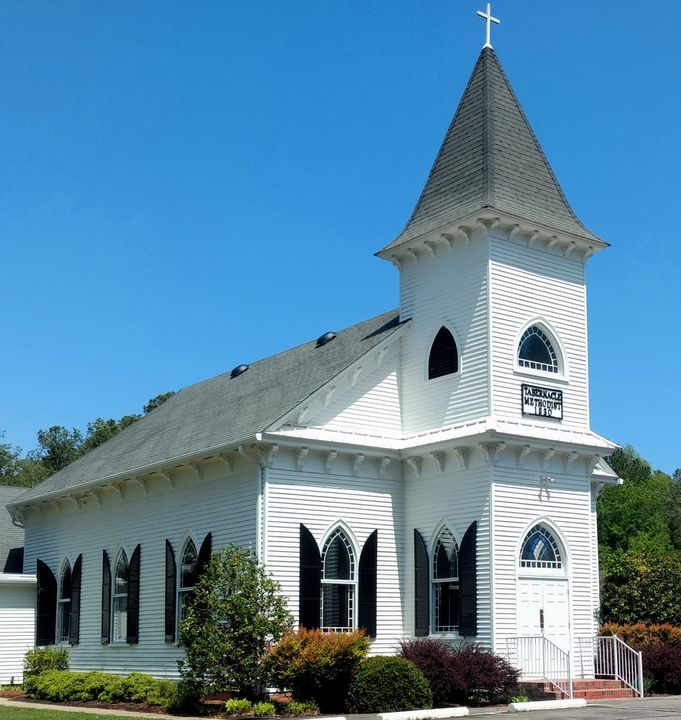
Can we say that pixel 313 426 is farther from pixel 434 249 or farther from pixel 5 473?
pixel 5 473

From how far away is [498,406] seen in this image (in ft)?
83.2

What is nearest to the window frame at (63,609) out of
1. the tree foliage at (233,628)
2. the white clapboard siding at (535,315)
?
the tree foliage at (233,628)

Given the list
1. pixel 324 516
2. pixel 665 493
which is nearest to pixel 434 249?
pixel 324 516

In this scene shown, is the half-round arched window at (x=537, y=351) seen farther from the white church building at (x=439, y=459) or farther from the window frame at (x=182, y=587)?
the window frame at (x=182, y=587)

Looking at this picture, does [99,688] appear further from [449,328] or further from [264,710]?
[449,328]

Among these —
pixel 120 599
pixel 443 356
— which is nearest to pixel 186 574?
pixel 120 599

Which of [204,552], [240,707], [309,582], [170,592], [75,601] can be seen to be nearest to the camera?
[240,707]

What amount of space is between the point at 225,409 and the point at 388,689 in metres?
11.4

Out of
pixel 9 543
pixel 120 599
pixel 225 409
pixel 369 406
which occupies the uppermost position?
pixel 225 409

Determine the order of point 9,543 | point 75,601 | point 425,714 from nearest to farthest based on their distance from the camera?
point 425,714 → point 75,601 → point 9,543

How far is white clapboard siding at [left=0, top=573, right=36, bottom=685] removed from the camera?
33.4 metres

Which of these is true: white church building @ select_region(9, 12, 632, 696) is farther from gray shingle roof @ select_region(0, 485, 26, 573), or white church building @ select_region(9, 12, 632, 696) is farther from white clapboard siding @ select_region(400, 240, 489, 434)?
gray shingle roof @ select_region(0, 485, 26, 573)

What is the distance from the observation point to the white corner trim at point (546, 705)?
21547 millimetres

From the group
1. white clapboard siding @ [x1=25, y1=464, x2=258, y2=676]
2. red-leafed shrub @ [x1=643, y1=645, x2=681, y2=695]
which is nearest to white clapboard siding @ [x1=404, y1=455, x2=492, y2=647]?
white clapboard siding @ [x1=25, y1=464, x2=258, y2=676]
